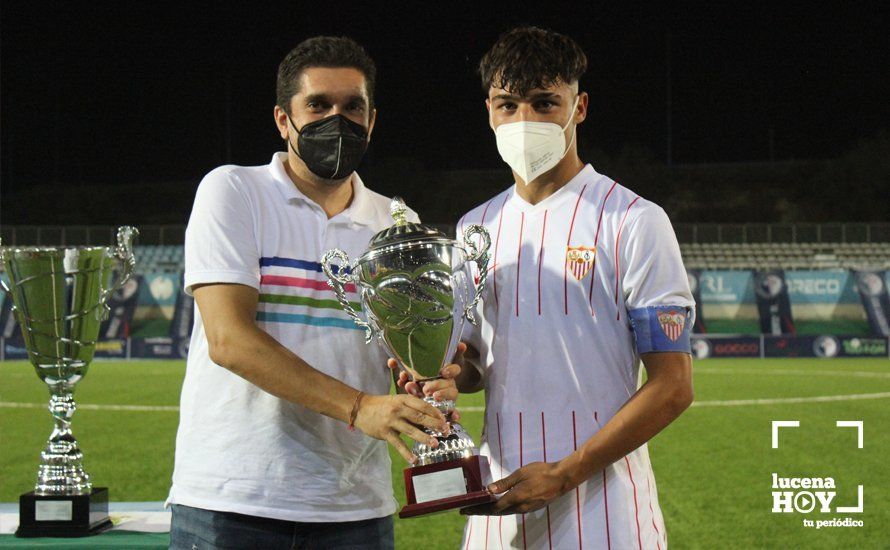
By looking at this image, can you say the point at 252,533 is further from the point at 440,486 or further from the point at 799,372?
the point at 799,372

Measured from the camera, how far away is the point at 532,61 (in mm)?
2350

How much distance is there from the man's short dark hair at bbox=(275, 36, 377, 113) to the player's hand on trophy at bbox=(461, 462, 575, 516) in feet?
3.82

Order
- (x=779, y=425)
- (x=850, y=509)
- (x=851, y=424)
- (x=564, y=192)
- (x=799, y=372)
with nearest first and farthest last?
(x=564, y=192), (x=850, y=509), (x=779, y=425), (x=851, y=424), (x=799, y=372)

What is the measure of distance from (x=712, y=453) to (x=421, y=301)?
6536 millimetres

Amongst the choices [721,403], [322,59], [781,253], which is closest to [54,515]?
[322,59]

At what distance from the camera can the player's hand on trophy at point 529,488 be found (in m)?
2.12

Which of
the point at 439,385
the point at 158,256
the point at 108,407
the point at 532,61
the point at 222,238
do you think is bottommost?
the point at 108,407

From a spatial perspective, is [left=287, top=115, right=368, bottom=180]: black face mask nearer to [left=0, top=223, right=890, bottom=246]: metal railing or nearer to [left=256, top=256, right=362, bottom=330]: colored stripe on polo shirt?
[left=256, top=256, right=362, bottom=330]: colored stripe on polo shirt

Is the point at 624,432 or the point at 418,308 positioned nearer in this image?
the point at 624,432

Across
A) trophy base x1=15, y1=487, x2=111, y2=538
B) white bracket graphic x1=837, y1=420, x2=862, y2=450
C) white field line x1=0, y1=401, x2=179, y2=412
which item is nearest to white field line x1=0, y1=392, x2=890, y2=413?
white field line x1=0, y1=401, x2=179, y2=412

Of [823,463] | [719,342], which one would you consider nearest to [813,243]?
[719,342]

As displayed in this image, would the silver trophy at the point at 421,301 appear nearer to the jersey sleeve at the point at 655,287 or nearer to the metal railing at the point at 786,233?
the jersey sleeve at the point at 655,287

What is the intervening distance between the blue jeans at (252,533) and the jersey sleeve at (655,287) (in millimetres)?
903

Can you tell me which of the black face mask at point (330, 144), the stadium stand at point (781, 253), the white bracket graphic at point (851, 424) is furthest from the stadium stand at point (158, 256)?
the black face mask at point (330, 144)
